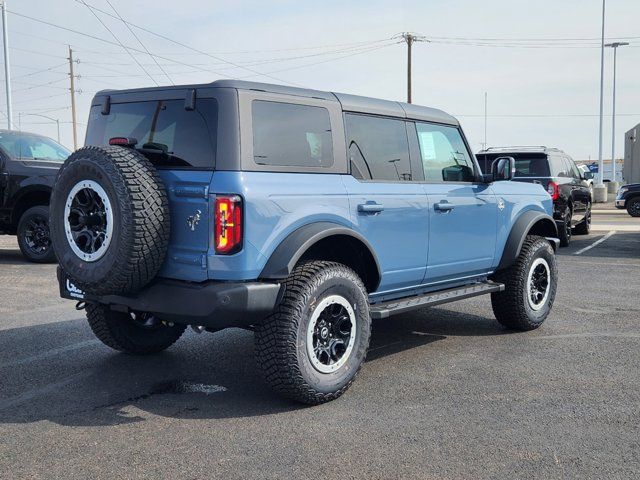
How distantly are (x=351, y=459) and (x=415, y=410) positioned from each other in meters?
0.86

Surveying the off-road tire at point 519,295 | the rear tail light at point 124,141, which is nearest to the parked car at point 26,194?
the rear tail light at point 124,141

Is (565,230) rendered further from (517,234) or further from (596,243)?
(517,234)

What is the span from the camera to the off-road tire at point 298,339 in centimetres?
418

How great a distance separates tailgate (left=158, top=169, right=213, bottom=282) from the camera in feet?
13.4

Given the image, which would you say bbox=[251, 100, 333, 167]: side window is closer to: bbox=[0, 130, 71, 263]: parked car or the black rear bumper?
the black rear bumper

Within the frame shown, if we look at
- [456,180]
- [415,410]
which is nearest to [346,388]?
[415,410]

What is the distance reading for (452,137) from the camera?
6.13 m

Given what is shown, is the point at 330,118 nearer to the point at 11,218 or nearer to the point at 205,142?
the point at 205,142

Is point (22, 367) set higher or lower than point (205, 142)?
lower

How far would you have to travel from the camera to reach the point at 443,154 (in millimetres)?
5926

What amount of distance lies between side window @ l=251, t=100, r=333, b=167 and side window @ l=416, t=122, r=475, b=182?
1186 mm

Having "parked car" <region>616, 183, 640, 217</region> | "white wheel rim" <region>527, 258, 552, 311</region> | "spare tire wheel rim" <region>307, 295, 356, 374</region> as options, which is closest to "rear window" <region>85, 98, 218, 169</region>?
"spare tire wheel rim" <region>307, 295, 356, 374</region>

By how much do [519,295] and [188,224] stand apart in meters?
3.43

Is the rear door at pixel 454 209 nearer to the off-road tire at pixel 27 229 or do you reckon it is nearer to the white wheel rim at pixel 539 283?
the white wheel rim at pixel 539 283
